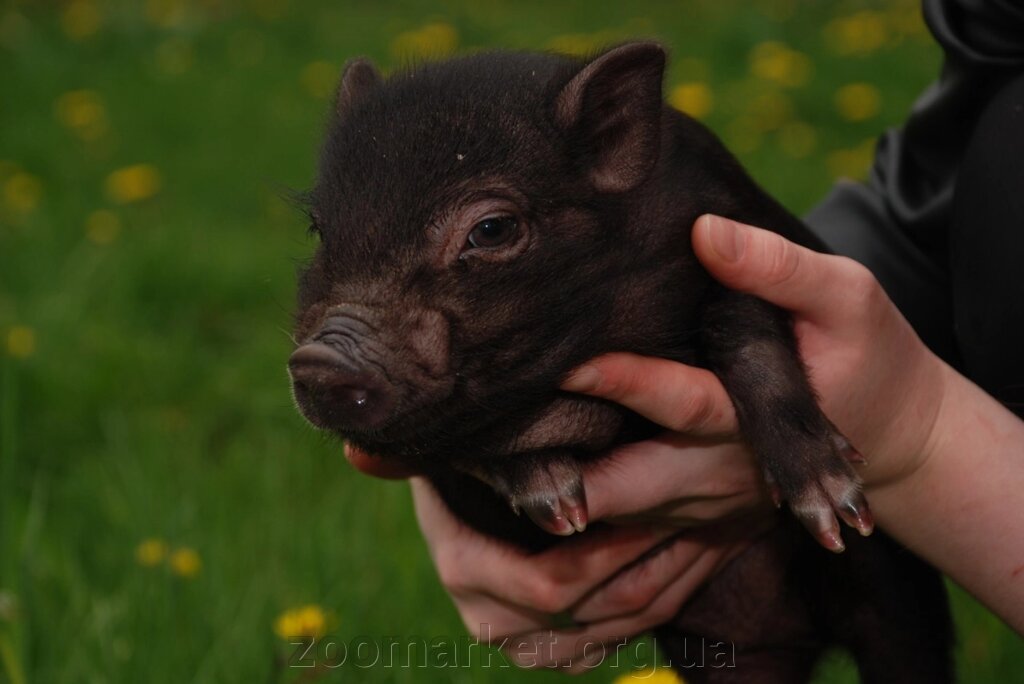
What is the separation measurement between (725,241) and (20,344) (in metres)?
2.60

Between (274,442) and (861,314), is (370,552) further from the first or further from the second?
(861,314)

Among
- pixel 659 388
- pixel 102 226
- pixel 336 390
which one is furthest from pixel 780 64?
pixel 336 390

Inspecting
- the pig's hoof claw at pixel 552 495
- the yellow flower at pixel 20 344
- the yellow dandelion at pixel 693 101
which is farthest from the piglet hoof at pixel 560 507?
the yellow dandelion at pixel 693 101

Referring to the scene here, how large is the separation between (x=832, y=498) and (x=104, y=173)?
497 centimetres

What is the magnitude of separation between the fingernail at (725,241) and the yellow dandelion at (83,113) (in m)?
5.12

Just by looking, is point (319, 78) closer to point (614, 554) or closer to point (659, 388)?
point (614, 554)

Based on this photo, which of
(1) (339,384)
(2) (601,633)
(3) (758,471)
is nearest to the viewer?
(1) (339,384)

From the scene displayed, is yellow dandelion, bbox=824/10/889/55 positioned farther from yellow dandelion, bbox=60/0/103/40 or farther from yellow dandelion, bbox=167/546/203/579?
yellow dandelion, bbox=167/546/203/579

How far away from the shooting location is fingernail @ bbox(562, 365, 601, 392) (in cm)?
194

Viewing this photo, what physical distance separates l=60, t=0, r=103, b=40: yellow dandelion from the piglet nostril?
7084 millimetres

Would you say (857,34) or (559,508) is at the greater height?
(559,508)

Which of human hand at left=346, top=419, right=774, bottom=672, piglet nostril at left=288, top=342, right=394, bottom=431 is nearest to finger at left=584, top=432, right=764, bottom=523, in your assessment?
human hand at left=346, top=419, right=774, bottom=672

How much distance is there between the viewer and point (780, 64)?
639 centimetres

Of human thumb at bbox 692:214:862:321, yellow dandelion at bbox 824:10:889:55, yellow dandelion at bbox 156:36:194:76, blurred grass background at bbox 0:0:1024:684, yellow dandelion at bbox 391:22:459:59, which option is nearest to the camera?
human thumb at bbox 692:214:862:321
